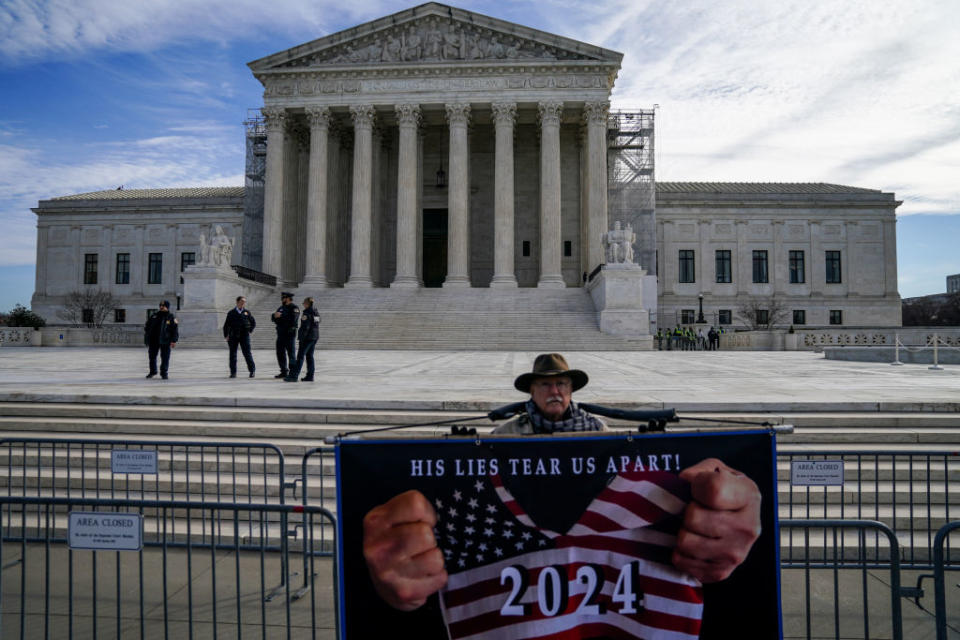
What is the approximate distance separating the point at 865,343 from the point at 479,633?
35539 millimetres

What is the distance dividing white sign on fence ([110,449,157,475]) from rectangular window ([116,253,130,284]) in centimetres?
5547

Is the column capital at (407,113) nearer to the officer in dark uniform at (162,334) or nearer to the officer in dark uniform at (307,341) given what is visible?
the officer in dark uniform at (162,334)

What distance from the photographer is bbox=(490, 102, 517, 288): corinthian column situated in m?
36.8

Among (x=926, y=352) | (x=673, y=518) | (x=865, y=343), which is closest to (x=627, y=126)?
(x=865, y=343)

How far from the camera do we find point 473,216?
4441cm

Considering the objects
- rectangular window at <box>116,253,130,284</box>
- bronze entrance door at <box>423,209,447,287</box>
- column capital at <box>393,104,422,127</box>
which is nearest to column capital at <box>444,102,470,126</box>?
column capital at <box>393,104,422,127</box>

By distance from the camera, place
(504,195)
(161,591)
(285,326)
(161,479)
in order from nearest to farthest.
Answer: (161,591) → (161,479) → (285,326) → (504,195)

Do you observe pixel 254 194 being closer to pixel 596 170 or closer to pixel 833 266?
pixel 596 170

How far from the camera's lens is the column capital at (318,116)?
38406 millimetres

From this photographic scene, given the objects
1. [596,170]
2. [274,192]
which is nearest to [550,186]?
[596,170]

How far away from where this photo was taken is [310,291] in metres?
36.2

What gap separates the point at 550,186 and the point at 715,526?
1402 inches

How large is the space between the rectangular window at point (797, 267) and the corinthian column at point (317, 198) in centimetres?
3759

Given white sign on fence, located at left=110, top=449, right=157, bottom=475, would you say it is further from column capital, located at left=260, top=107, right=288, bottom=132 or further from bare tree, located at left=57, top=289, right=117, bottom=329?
bare tree, located at left=57, top=289, right=117, bottom=329
